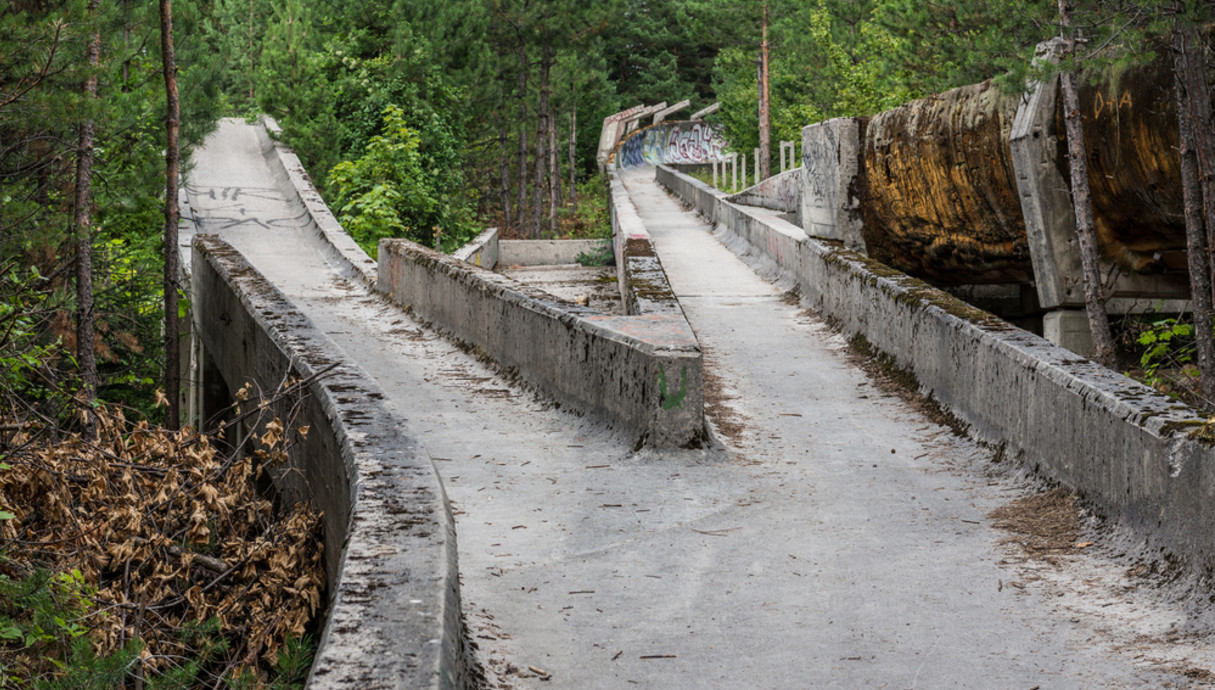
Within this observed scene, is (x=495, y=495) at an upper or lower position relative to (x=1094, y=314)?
lower

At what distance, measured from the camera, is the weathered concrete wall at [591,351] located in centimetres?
756

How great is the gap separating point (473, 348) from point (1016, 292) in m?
8.23

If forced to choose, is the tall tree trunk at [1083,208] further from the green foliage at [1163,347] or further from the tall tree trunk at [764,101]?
the tall tree trunk at [764,101]

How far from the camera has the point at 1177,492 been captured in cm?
499

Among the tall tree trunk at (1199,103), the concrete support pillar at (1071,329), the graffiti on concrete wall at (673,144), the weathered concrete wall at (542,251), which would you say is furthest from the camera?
the graffiti on concrete wall at (673,144)

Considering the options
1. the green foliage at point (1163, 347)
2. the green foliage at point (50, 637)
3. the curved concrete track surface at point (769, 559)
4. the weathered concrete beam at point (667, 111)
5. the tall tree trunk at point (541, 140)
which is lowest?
the green foliage at point (50, 637)

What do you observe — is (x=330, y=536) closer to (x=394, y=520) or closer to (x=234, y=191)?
(x=394, y=520)

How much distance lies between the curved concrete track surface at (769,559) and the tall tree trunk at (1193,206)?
280 centimetres

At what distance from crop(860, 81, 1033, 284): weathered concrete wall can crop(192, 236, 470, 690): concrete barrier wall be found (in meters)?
7.53

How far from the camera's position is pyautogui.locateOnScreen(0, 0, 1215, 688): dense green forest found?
9867mm

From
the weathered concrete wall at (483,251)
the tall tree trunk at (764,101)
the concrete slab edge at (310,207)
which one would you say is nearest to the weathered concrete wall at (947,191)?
the concrete slab edge at (310,207)

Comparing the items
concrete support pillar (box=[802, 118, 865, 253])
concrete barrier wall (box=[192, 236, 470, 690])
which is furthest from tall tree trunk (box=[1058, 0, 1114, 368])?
concrete barrier wall (box=[192, 236, 470, 690])

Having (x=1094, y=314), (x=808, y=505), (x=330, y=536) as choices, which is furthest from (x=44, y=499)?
(x=1094, y=314)

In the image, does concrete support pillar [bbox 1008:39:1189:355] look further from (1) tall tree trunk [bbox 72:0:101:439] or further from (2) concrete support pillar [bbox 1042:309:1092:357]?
(1) tall tree trunk [bbox 72:0:101:439]
